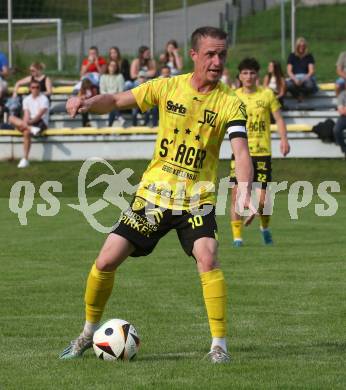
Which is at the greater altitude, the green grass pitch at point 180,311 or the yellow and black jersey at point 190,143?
the yellow and black jersey at point 190,143

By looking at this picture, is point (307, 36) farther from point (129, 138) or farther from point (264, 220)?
point (264, 220)

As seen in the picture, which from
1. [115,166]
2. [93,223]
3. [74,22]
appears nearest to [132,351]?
[93,223]

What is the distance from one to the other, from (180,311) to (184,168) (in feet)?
8.44

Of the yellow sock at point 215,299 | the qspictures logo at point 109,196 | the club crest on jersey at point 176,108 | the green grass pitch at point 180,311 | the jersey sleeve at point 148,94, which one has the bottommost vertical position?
the qspictures logo at point 109,196

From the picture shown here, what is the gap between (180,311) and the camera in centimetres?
1040

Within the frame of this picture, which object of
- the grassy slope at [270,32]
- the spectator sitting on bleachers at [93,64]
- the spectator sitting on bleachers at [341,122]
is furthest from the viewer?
the grassy slope at [270,32]

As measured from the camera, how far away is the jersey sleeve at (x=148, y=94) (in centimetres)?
827

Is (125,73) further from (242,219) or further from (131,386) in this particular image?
(131,386)

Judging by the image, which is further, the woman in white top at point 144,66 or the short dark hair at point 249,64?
the woman in white top at point 144,66

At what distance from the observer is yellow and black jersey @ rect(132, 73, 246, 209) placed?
812 cm

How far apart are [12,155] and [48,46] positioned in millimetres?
5911

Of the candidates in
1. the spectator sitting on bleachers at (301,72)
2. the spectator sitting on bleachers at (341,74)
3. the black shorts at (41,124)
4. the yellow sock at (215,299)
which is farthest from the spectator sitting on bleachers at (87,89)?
the yellow sock at (215,299)

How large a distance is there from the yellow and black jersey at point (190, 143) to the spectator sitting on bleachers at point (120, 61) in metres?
19.8

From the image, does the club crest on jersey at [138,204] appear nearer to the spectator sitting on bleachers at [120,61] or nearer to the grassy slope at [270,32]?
the spectator sitting on bleachers at [120,61]
